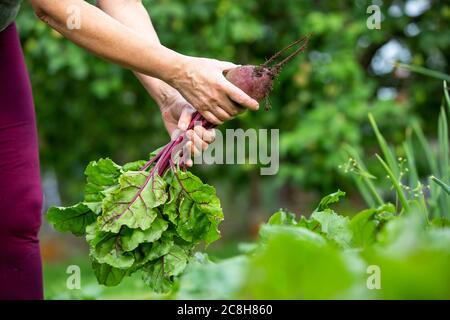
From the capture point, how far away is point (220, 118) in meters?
1.90

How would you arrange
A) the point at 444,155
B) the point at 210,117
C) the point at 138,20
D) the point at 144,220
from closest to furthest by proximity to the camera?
the point at 144,220, the point at 210,117, the point at 138,20, the point at 444,155

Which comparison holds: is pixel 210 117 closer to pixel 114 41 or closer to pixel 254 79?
pixel 254 79

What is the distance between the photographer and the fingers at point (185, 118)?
197 cm

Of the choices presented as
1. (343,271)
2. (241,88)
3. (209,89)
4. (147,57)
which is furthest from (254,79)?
(343,271)

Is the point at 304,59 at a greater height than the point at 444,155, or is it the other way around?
the point at 304,59

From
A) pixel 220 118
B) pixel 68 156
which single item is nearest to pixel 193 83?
pixel 220 118

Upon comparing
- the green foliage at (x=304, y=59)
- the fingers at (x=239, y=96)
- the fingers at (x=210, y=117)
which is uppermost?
the green foliage at (x=304, y=59)

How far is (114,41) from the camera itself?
5.84 ft

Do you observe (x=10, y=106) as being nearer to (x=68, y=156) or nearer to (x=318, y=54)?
(x=318, y=54)

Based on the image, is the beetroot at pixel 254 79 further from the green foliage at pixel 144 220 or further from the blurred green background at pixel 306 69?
the blurred green background at pixel 306 69

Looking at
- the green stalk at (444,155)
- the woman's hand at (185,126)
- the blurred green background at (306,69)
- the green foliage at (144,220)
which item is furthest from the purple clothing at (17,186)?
the blurred green background at (306,69)

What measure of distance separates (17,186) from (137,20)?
57cm
